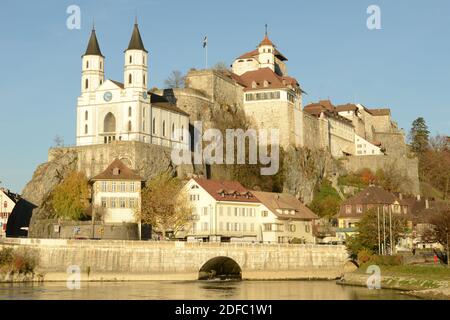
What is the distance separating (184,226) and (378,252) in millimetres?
21090

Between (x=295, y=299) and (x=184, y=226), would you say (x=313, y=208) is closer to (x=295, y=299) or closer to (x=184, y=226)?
(x=184, y=226)

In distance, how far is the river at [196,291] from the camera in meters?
58.7

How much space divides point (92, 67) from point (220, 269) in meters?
34.3

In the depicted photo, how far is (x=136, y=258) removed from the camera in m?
73.1

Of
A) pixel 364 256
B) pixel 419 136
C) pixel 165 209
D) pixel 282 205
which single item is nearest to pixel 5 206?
pixel 165 209

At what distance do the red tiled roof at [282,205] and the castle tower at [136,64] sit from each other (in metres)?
20.2

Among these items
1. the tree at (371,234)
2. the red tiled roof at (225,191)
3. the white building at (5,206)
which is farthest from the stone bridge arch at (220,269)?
the white building at (5,206)

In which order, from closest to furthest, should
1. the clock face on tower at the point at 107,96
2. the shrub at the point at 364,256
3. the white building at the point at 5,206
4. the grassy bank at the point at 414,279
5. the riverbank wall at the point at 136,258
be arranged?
the grassy bank at the point at 414,279 → the riverbank wall at the point at 136,258 → the shrub at the point at 364,256 → the white building at the point at 5,206 → the clock face on tower at the point at 107,96

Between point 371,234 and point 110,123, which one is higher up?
point 110,123

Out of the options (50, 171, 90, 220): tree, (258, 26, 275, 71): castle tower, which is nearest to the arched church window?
(50, 171, 90, 220): tree

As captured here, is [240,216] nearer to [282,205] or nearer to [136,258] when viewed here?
[282,205]

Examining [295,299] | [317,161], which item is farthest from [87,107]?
[295,299]

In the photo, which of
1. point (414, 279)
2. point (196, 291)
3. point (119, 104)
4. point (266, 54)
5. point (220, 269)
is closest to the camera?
point (196, 291)

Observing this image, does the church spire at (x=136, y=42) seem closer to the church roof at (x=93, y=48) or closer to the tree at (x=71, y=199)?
the church roof at (x=93, y=48)
